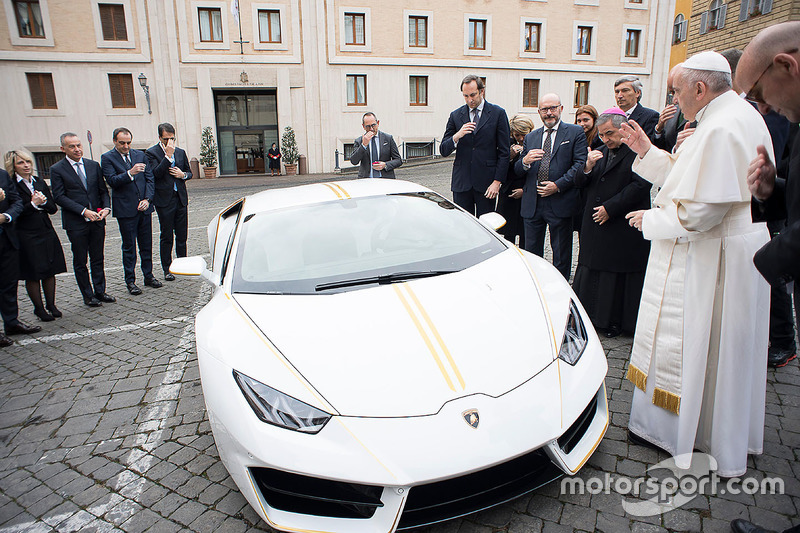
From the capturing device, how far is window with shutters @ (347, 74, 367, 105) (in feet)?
87.9

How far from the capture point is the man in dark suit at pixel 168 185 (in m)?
6.47

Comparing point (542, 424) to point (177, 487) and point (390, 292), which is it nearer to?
point (390, 292)

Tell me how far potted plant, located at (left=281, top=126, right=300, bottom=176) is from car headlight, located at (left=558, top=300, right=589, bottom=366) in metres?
24.9

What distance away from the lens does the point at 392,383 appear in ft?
6.42

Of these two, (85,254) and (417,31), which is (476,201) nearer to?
(85,254)

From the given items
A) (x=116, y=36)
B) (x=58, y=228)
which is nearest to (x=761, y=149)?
(x=58, y=228)

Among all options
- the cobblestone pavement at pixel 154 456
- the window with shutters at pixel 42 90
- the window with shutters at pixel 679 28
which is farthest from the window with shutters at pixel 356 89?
the cobblestone pavement at pixel 154 456

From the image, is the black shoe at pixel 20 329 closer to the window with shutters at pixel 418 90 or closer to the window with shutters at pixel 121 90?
the window with shutters at pixel 121 90

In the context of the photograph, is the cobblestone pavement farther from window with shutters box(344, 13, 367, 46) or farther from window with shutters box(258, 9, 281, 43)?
window with shutters box(344, 13, 367, 46)

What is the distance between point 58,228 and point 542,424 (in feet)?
44.2

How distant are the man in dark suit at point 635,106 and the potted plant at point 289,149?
22.8 m

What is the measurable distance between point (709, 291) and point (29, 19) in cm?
3169

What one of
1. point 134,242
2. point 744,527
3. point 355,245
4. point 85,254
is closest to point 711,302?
point 744,527

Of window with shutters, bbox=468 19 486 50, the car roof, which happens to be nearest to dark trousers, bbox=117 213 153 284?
the car roof
